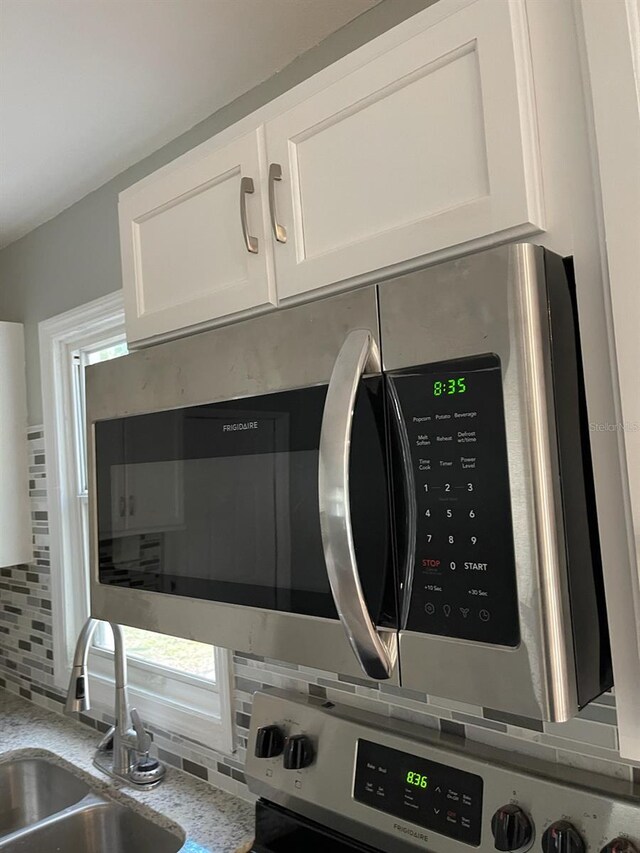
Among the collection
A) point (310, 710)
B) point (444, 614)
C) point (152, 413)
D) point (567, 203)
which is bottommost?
point (310, 710)

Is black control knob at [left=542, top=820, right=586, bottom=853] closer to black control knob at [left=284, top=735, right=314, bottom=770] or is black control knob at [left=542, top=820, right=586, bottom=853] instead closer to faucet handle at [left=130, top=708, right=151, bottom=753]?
black control knob at [left=284, top=735, right=314, bottom=770]

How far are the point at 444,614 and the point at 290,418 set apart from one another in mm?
313

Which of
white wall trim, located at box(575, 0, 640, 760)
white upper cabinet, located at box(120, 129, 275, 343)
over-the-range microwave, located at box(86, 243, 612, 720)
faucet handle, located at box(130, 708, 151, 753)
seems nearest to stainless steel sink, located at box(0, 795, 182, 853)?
faucet handle, located at box(130, 708, 151, 753)

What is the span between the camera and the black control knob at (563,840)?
93 cm

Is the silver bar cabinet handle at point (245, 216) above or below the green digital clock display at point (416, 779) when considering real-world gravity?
above

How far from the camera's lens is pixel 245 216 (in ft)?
3.51

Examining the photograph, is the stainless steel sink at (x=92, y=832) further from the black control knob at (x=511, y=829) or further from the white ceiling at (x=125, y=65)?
the white ceiling at (x=125, y=65)

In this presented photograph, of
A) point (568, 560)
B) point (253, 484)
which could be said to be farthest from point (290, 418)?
point (568, 560)

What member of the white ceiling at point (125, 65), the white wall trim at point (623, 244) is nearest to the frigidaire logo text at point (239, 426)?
the white wall trim at point (623, 244)

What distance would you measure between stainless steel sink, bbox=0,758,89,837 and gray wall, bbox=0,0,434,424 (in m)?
Result: 1.06

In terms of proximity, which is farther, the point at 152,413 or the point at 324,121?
the point at 152,413

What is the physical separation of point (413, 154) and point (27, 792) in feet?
6.36

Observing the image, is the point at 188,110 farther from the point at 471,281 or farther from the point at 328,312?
the point at 471,281

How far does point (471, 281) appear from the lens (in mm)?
760
